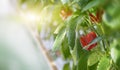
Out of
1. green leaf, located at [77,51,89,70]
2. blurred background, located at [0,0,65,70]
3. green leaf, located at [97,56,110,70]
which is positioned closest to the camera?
green leaf, located at [97,56,110,70]

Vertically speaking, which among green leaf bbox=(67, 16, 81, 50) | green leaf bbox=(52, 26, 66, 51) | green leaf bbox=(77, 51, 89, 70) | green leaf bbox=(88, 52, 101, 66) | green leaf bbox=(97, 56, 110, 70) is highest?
green leaf bbox=(67, 16, 81, 50)

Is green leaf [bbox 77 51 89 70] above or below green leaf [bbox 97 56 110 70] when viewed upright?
below

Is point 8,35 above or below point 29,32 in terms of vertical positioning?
above

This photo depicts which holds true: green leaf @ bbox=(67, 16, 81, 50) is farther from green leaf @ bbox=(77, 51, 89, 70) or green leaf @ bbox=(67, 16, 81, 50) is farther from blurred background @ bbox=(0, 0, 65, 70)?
blurred background @ bbox=(0, 0, 65, 70)

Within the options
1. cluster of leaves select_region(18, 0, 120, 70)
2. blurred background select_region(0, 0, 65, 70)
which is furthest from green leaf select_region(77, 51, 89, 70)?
blurred background select_region(0, 0, 65, 70)

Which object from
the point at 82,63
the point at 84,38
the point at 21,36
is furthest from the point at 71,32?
the point at 21,36

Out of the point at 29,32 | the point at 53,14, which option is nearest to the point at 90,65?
the point at 53,14

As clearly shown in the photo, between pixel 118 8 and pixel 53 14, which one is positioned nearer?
pixel 118 8

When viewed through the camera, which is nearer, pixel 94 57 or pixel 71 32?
pixel 71 32

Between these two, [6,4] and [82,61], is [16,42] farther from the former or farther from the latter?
[82,61]

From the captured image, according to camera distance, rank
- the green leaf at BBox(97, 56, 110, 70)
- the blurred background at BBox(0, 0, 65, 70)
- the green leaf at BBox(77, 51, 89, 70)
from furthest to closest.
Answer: the blurred background at BBox(0, 0, 65, 70)
the green leaf at BBox(77, 51, 89, 70)
the green leaf at BBox(97, 56, 110, 70)

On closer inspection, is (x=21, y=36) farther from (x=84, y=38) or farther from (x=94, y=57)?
(x=94, y=57)
